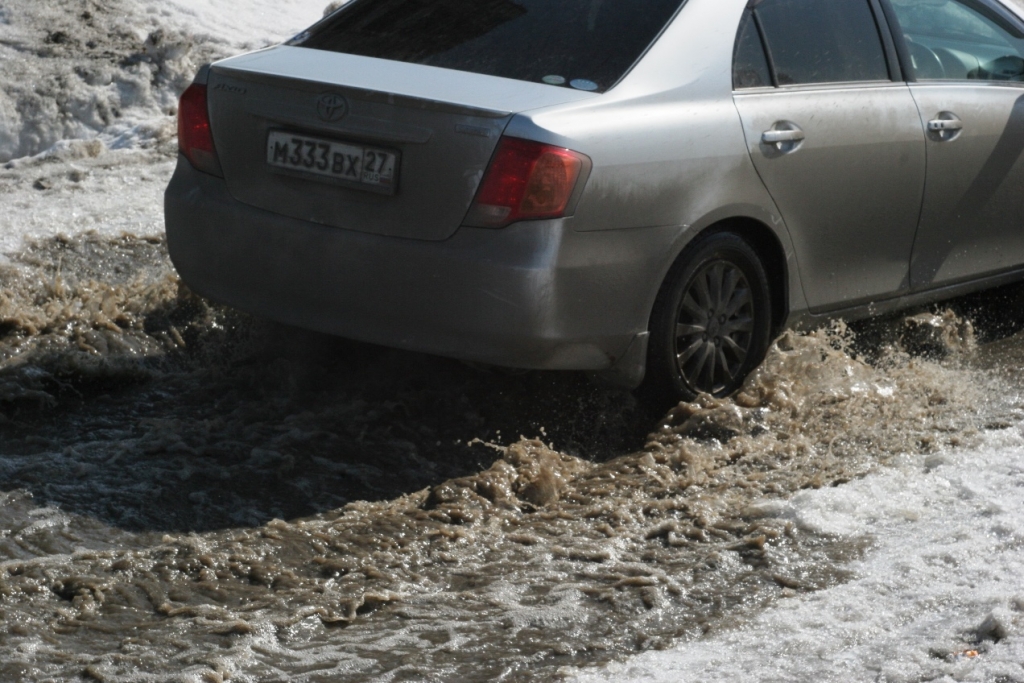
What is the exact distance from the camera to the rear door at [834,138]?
15.8ft

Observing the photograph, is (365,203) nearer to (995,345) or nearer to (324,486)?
(324,486)

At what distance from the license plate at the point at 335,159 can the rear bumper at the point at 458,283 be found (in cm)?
17

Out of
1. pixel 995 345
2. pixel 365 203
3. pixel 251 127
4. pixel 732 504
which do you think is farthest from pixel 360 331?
pixel 995 345

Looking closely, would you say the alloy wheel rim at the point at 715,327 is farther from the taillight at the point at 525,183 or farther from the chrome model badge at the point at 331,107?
the chrome model badge at the point at 331,107

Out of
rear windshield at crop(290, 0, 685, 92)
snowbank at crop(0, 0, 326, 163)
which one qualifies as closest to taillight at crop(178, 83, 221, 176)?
rear windshield at crop(290, 0, 685, 92)

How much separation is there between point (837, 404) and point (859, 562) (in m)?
1.36

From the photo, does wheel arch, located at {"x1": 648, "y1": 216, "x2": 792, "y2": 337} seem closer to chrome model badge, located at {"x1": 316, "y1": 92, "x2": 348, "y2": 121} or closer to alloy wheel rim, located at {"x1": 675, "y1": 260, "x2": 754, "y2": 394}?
alloy wheel rim, located at {"x1": 675, "y1": 260, "x2": 754, "y2": 394}

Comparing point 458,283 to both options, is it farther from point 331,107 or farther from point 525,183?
point 331,107

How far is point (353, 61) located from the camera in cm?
457

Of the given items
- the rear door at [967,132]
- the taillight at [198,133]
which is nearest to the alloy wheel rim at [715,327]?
the rear door at [967,132]

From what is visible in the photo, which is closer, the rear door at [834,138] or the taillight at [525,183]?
the taillight at [525,183]

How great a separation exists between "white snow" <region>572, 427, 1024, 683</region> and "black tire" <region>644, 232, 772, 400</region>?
68cm

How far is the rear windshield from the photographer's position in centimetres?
447

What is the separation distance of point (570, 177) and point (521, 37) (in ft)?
2.45
